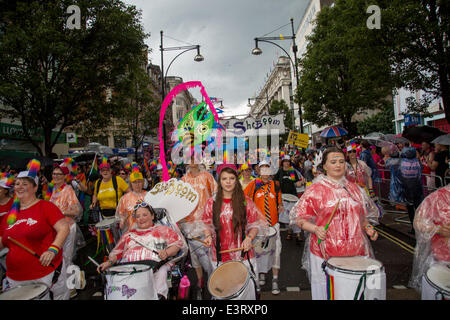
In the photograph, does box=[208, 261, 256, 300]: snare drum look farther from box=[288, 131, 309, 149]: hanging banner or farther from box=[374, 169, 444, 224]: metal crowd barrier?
box=[288, 131, 309, 149]: hanging banner

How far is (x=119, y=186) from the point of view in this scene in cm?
560

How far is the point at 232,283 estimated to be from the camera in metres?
2.43

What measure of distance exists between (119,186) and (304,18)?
49.1 m

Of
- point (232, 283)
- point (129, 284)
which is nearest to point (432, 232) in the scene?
point (232, 283)

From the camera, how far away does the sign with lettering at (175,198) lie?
13.0ft

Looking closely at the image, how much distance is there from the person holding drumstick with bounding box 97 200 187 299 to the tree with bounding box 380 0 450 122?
8.23 meters

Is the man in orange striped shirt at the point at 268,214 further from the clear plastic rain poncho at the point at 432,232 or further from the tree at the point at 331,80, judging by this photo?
the tree at the point at 331,80

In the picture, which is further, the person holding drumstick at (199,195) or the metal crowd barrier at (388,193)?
the metal crowd barrier at (388,193)

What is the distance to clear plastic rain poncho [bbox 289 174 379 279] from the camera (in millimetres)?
2463

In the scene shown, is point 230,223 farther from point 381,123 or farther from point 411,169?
point 381,123

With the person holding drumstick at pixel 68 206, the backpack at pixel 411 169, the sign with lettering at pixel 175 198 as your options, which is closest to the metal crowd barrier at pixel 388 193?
the backpack at pixel 411 169

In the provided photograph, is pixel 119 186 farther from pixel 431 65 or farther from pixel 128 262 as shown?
pixel 431 65

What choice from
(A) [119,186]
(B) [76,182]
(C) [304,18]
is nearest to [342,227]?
(A) [119,186]

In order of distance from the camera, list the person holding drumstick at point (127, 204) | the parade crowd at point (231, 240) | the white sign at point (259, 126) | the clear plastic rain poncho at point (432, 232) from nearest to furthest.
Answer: the parade crowd at point (231, 240) < the clear plastic rain poncho at point (432, 232) < the person holding drumstick at point (127, 204) < the white sign at point (259, 126)
